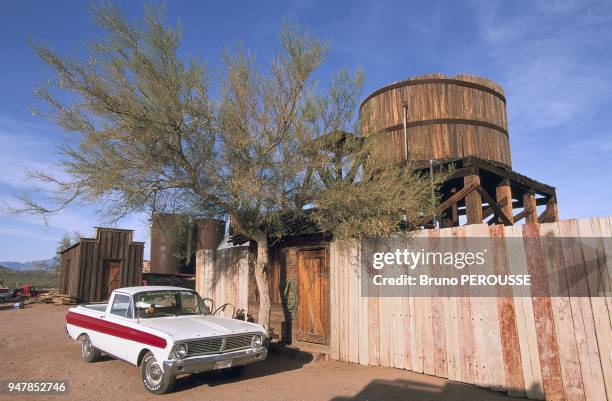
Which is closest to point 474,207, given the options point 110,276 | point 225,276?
point 225,276

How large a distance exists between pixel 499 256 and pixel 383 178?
254 centimetres

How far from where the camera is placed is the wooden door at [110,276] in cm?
2155

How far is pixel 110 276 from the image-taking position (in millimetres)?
21719

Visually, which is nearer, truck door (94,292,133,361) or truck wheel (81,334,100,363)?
truck door (94,292,133,361)

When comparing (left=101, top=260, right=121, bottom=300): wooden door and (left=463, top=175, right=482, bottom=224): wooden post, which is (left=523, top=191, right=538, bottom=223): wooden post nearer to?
(left=463, top=175, right=482, bottom=224): wooden post

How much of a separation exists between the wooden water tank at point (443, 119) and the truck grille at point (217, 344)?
586 centimetres

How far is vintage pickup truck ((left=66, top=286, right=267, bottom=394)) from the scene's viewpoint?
618 centimetres

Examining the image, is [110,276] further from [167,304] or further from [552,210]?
[552,210]

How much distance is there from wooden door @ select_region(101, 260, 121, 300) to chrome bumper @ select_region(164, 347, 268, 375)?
17179 millimetres

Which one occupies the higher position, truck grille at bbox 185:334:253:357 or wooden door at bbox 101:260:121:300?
wooden door at bbox 101:260:121:300

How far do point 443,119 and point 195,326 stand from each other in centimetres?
773

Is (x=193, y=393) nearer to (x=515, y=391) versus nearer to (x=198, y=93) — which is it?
(x=515, y=391)

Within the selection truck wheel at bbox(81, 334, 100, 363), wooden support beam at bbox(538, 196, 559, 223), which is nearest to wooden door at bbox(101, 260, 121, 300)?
truck wheel at bbox(81, 334, 100, 363)

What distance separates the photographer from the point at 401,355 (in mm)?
7535
